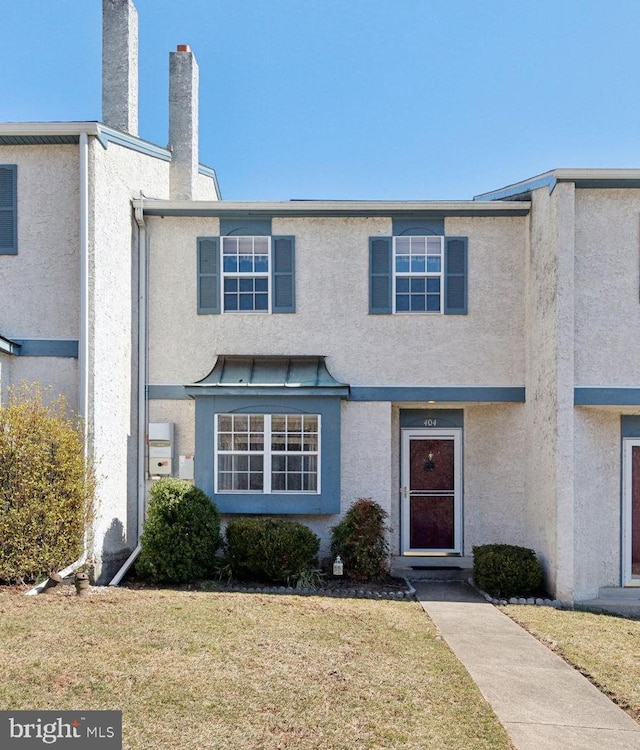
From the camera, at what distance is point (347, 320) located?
1096cm

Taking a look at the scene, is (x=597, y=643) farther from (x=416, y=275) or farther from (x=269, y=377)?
(x=416, y=275)

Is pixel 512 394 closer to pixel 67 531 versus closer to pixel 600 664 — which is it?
pixel 600 664

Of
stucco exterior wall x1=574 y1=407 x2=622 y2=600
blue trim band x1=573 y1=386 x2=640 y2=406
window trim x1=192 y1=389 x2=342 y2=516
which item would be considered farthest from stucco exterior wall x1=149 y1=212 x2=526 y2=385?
stucco exterior wall x1=574 y1=407 x2=622 y2=600

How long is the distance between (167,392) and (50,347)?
2.19 m

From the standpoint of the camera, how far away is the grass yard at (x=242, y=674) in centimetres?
452

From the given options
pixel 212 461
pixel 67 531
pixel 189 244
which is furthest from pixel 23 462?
pixel 189 244

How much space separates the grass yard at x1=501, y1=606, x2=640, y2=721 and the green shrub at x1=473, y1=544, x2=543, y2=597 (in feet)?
2.01

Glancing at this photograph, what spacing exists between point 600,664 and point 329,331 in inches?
261

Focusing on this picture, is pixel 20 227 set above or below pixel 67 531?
above

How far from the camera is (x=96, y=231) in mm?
9312

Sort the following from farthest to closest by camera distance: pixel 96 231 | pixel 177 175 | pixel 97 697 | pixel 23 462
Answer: pixel 177 175 → pixel 96 231 → pixel 23 462 → pixel 97 697

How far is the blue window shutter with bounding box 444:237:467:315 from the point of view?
10.9 meters

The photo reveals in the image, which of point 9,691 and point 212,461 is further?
point 212,461

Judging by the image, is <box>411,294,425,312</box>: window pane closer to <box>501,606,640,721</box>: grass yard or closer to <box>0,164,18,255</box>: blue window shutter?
<box>501,606,640,721</box>: grass yard
